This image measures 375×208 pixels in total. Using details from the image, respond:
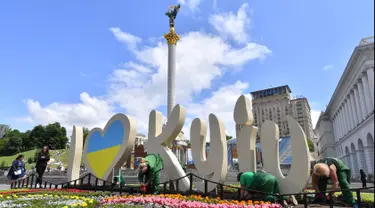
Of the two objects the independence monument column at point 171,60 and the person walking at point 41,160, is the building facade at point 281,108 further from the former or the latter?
the person walking at point 41,160

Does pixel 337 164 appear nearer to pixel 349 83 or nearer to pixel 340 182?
pixel 340 182

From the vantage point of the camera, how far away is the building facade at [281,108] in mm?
117812

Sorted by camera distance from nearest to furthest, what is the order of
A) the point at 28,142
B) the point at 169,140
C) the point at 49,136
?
the point at 169,140, the point at 49,136, the point at 28,142

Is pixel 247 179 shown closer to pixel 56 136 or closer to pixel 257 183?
pixel 257 183

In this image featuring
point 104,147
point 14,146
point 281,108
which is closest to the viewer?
point 104,147

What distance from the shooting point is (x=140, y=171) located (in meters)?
9.76

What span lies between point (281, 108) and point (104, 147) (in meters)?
113

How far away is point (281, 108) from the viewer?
387ft

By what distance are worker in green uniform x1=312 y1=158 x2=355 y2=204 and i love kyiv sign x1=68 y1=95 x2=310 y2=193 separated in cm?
33

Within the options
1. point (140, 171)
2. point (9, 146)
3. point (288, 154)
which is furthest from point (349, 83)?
point (9, 146)

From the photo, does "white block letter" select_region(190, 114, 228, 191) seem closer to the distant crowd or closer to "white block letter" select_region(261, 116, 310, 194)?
"white block letter" select_region(261, 116, 310, 194)

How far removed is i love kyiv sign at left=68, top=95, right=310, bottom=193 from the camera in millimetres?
8461

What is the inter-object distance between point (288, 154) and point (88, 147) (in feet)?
76.7

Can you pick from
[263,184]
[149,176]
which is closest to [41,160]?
[149,176]
